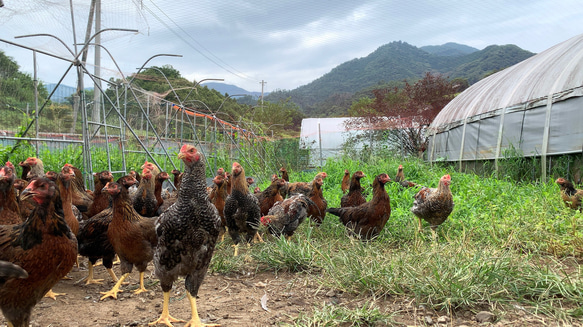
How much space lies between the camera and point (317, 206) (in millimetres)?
5414

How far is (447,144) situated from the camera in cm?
1219

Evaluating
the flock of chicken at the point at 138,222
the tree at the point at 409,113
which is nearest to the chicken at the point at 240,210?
the flock of chicken at the point at 138,222

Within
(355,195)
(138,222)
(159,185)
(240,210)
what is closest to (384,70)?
(355,195)

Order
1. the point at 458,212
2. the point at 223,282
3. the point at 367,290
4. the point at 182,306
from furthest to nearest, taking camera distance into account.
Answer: the point at 458,212 → the point at 223,282 → the point at 182,306 → the point at 367,290

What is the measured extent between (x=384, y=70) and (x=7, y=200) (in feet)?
130

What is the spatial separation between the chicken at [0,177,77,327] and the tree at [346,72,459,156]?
14.2 m

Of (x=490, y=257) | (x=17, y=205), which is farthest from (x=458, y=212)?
(x=17, y=205)

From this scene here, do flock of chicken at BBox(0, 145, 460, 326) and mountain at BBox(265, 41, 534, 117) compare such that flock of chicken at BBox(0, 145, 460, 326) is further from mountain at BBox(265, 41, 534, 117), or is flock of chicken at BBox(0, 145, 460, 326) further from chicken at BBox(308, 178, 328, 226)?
mountain at BBox(265, 41, 534, 117)

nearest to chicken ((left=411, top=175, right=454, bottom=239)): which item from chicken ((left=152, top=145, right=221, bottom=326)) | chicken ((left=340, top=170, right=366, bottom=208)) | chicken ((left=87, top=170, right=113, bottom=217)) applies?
chicken ((left=340, top=170, right=366, bottom=208))

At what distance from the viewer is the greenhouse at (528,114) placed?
278 inches

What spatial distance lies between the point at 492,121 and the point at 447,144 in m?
2.67

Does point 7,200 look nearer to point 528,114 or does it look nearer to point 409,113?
point 528,114

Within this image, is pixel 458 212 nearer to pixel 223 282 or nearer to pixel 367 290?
pixel 367 290

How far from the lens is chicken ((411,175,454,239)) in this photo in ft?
15.2
